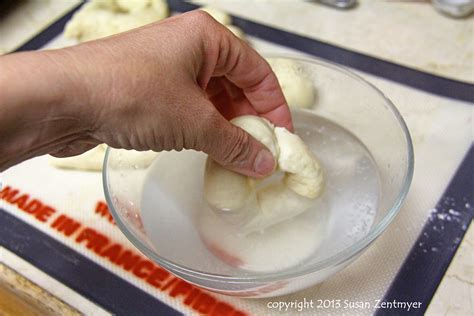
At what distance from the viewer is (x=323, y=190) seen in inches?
30.4

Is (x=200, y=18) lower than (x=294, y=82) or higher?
higher

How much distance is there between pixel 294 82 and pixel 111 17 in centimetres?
47

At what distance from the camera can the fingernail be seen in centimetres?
66

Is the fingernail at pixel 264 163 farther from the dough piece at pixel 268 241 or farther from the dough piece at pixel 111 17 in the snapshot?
the dough piece at pixel 111 17

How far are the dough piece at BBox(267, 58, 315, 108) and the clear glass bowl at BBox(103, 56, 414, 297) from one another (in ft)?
0.03

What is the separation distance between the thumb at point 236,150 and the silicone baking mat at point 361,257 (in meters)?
0.19

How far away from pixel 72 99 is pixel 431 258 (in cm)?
56

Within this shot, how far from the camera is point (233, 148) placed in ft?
2.02

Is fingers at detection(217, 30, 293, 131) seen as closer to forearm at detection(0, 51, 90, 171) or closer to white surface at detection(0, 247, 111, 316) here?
forearm at detection(0, 51, 90, 171)

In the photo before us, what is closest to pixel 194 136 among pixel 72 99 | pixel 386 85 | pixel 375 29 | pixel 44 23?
pixel 72 99

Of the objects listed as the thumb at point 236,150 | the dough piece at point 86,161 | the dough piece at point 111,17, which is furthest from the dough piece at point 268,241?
the dough piece at point 111,17

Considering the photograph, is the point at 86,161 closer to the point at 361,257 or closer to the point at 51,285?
the point at 51,285

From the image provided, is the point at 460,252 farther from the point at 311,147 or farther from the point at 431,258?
the point at 311,147

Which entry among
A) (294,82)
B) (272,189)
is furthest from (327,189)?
(294,82)
